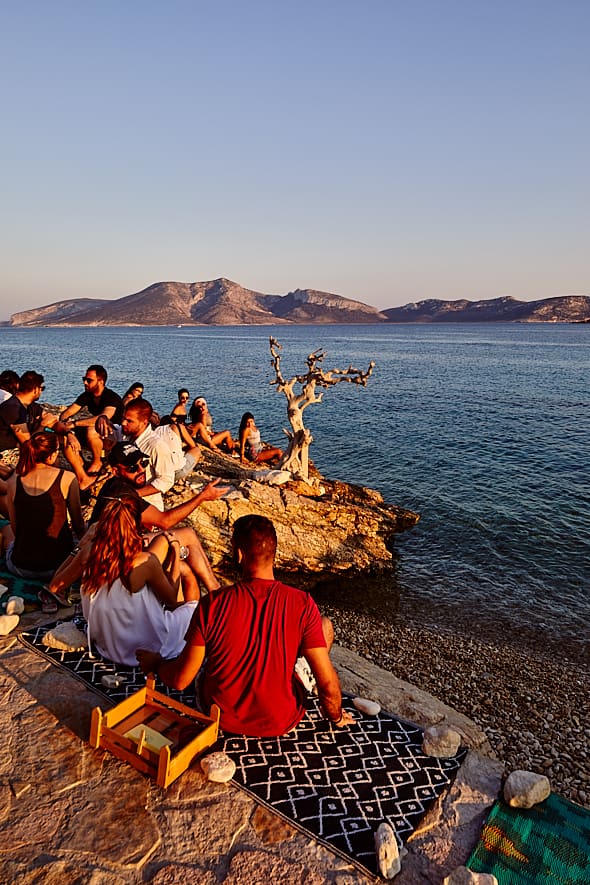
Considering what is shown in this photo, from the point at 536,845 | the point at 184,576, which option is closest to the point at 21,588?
the point at 184,576

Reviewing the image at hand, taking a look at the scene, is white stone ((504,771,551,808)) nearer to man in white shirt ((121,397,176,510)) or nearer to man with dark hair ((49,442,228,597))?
man with dark hair ((49,442,228,597))

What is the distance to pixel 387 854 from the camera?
3463 mm

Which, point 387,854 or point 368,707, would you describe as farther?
point 368,707

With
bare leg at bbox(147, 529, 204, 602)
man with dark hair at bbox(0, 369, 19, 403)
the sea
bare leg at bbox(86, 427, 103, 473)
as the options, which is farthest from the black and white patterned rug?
man with dark hair at bbox(0, 369, 19, 403)

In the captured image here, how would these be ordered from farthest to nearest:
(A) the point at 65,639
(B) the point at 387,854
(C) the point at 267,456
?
(C) the point at 267,456
(A) the point at 65,639
(B) the point at 387,854

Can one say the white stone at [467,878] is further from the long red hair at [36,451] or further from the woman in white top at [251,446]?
the woman in white top at [251,446]

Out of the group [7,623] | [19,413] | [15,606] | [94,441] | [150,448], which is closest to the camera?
[7,623]

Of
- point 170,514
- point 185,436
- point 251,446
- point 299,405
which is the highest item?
point 299,405

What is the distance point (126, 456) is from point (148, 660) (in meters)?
3.11

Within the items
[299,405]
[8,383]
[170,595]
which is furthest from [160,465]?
[299,405]

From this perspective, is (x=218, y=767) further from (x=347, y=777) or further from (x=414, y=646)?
(x=414, y=646)

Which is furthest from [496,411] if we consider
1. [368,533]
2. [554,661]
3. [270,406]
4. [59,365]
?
[59,365]

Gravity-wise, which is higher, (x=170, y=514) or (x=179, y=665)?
(x=170, y=514)

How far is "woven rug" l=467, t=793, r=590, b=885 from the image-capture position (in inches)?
138
